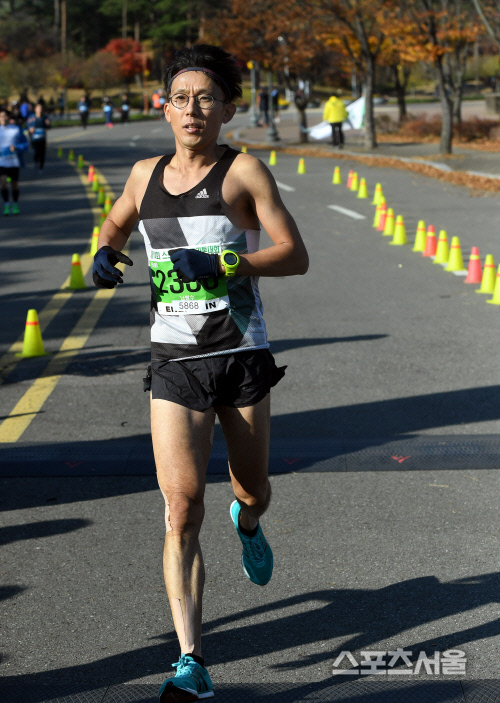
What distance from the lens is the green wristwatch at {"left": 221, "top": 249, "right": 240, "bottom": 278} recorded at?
11.5 ft

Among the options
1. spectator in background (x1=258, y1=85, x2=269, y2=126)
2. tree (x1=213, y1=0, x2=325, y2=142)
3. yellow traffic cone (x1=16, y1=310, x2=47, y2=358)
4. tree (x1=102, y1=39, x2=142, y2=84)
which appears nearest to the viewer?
yellow traffic cone (x1=16, y1=310, x2=47, y2=358)

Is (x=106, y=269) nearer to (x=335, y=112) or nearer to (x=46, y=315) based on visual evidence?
(x=46, y=315)

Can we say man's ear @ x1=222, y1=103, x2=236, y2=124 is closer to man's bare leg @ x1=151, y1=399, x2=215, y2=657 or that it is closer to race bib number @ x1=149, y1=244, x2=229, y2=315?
race bib number @ x1=149, y1=244, x2=229, y2=315

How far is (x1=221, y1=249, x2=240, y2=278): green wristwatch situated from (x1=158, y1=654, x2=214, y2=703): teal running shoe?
4.28ft

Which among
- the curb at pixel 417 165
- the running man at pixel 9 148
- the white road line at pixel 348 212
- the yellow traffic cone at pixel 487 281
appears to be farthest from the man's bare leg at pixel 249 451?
the curb at pixel 417 165

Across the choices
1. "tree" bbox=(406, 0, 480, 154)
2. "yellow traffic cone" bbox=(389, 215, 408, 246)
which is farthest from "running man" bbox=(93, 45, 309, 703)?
"tree" bbox=(406, 0, 480, 154)

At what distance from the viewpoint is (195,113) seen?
12.0 feet

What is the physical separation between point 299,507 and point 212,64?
2448 millimetres

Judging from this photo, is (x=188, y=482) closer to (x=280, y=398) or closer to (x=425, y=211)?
(x=280, y=398)

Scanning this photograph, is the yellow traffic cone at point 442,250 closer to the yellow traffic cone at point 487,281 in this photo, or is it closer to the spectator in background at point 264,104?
the yellow traffic cone at point 487,281

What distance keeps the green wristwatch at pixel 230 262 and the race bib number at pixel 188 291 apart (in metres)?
0.10

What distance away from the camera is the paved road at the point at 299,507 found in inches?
149

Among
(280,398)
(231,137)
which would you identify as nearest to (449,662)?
(280,398)

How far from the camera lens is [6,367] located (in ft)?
27.9
